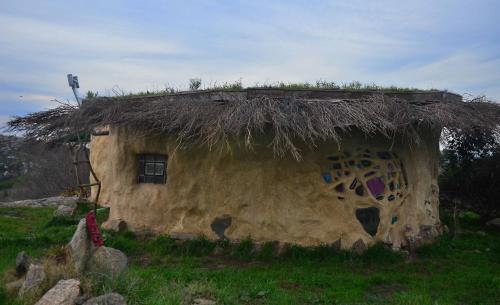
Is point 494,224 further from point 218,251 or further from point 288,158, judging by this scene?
point 218,251

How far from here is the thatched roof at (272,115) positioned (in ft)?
21.1

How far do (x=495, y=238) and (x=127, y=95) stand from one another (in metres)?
7.00

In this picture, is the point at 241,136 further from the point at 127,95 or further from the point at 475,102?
the point at 475,102

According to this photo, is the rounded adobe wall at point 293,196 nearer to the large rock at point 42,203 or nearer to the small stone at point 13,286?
the small stone at point 13,286

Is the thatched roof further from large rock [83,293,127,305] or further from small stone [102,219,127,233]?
large rock [83,293,127,305]

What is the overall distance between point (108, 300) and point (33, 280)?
100 cm

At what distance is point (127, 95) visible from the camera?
27.8 feet

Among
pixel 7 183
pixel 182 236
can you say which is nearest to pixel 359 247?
pixel 182 236

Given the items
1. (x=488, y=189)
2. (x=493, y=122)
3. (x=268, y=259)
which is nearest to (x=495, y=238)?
(x=488, y=189)

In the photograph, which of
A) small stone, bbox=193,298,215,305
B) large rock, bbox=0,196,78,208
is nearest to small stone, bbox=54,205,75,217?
large rock, bbox=0,196,78,208

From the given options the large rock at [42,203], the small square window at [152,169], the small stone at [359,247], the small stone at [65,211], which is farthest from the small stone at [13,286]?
the large rock at [42,203]

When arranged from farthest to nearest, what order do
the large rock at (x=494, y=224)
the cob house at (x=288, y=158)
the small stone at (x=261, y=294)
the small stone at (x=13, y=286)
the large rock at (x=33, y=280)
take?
the large rock at (x=494, y=224) → the cob house at (x=288, y=158) → the small stone at (x=261, y=294) → the small stone at (x=13, y=286) → the large rock at (x=33, y=280)

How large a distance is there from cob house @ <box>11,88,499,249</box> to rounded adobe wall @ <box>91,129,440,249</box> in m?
0.01

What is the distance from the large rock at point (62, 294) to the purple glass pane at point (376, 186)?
432cm
